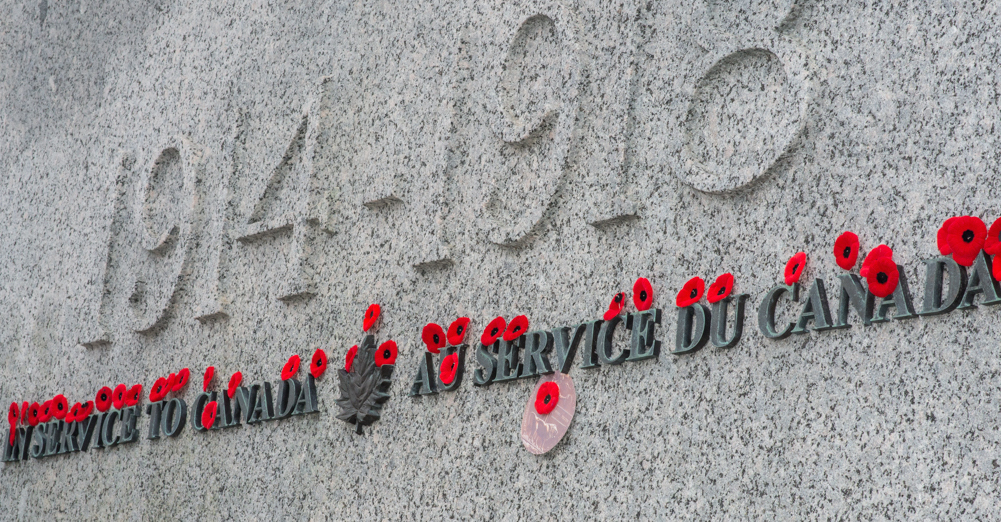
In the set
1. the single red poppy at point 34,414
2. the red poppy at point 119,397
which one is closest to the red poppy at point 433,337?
the red poppy at point 119,397

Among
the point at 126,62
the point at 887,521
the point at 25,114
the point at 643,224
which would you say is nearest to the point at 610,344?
the point at 643,224

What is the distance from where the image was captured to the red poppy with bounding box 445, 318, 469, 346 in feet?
10.5

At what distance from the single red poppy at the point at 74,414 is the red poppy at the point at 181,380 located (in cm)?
80

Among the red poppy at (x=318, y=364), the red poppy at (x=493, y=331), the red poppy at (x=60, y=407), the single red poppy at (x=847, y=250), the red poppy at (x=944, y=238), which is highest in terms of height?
the red poppy at (x=60, y=407)

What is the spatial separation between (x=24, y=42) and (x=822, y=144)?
5.23 m

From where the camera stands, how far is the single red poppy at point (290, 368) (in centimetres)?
374

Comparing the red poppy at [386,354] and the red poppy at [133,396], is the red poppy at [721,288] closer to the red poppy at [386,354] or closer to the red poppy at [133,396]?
the red poppy at [386,354]

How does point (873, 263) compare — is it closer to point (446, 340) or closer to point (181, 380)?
point (446, 340)

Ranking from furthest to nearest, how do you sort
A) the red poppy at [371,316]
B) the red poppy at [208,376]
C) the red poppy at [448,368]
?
the red poppy at [208,376] < the red poppy at [371,316] < the red poppy at [448,368]

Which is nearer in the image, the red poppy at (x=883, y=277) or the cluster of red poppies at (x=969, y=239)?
the cluster of red poppies at (x=969, y=239)

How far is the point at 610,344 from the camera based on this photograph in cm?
278

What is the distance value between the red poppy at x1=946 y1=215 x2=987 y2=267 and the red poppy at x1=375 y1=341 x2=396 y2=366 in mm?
1895

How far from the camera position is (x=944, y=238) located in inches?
83.3

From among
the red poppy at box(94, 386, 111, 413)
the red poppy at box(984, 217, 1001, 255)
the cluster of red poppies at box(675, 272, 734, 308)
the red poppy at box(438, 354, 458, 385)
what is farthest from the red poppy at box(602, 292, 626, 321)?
the red poppy at box(94, 386, 111, 413)
